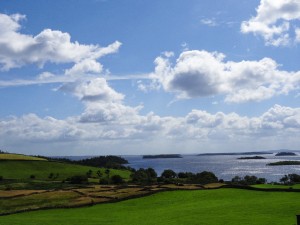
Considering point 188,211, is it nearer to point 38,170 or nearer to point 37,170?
point 37,170

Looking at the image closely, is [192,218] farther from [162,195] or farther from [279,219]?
[162,195]

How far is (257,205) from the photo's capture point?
46250mm

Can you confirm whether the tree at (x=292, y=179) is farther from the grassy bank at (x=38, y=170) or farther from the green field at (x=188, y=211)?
the grassy bank at (x=38, y=170)

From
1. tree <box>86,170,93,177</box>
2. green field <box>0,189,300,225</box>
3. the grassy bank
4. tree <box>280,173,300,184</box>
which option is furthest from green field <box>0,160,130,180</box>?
green field <box>0,189,300,225</box>

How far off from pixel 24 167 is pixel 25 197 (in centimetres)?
8731

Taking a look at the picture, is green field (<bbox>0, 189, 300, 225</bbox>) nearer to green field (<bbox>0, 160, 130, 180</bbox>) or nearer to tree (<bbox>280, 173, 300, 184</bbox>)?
tree (<bbox>280, 173, 300, 184</bbox>)

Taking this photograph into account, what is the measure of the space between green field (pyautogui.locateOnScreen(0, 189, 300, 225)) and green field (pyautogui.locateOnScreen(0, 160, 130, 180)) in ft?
284

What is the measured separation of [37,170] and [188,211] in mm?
114589

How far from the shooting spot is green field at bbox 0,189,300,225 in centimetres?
3931

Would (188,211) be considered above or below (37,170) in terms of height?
below

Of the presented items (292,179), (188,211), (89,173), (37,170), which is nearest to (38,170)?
(37,170)

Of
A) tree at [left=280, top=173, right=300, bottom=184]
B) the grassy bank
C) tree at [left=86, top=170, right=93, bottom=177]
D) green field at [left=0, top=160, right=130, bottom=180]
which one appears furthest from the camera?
tree at [left=86, top=170, right=93, bottom=177]

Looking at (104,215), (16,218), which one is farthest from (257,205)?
(16,218)

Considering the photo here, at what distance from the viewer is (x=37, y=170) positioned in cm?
15062
